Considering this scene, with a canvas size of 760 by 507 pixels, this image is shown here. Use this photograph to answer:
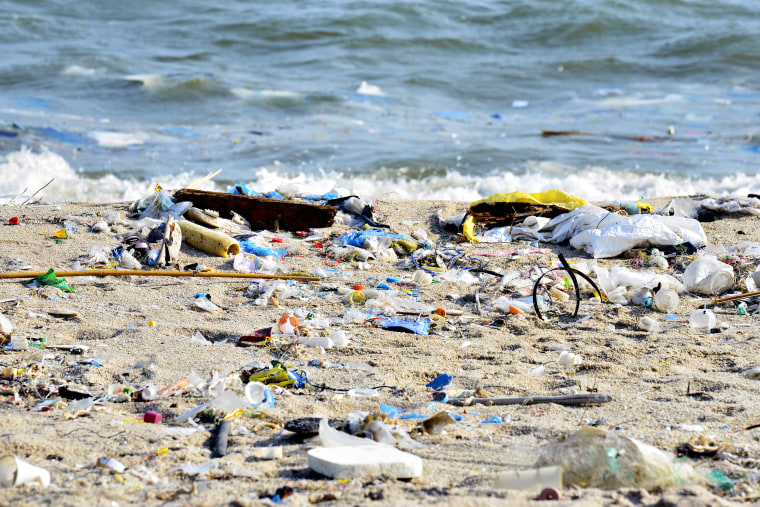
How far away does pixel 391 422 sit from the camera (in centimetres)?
242

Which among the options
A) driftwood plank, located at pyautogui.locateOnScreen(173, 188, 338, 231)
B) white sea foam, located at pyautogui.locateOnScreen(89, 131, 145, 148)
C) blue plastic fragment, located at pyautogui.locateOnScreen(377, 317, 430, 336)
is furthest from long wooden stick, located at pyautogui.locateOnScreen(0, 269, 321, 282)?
white sea foam, located at pyautogui.locateOnScreen(89, 131, 145, 148)

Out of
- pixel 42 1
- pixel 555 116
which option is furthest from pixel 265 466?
pixel 42 1

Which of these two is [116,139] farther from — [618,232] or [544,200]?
[618,232]

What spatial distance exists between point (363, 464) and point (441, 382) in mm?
981

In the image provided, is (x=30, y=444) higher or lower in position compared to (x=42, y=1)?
lower

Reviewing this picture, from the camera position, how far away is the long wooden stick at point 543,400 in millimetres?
2612

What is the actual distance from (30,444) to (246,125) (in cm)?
995

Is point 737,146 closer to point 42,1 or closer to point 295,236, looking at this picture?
point 295,236

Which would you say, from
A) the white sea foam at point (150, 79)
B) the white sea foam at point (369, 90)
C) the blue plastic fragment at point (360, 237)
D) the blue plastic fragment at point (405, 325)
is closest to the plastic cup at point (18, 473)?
the blue plastic fragment at point (405, 325)

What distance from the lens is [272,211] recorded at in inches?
222

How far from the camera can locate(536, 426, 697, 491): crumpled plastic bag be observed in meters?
1.87

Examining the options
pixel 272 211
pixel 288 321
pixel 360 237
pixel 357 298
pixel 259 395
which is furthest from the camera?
pixel 272 211

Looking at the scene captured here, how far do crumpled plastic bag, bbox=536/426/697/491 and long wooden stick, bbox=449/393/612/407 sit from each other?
0.62 meters

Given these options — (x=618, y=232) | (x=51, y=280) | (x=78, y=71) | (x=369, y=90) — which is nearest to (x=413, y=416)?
(x=51, y=280)
